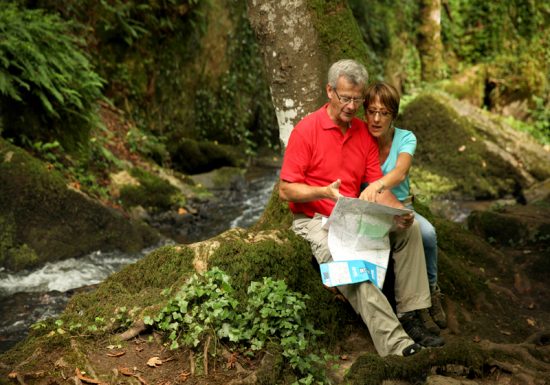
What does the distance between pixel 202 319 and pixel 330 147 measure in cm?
156

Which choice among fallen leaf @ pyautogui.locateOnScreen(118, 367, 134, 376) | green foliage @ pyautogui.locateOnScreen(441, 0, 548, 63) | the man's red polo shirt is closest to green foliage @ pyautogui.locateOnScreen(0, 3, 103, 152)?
the man's red polo shirt

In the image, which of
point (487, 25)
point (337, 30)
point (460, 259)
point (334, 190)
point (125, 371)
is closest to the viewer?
point (125, 371)

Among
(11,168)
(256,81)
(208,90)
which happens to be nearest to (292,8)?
(11,168)

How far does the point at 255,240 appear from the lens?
16.9 feet

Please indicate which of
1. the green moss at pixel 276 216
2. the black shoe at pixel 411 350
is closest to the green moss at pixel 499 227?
the green moss at pixel 276 216

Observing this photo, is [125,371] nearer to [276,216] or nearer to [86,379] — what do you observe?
[86,379]

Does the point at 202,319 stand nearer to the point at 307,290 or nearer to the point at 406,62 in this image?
the point at 307,290

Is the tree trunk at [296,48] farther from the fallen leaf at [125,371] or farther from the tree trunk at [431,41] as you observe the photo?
the tree trunk at [431,41]

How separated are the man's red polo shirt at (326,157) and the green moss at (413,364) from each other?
49.7 inches

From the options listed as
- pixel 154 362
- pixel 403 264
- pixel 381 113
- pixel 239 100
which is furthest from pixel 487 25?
pixel 154 362

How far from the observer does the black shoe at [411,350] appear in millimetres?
4355

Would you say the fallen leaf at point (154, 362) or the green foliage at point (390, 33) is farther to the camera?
the green foliage at point (390, 33)

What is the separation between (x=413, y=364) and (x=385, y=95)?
198cm

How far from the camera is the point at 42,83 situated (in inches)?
363
